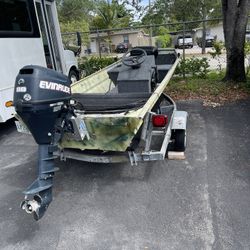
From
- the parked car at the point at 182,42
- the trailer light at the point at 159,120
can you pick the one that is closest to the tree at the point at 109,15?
the parked car at the point at 182,42

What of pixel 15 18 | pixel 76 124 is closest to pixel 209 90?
pixel 15 18

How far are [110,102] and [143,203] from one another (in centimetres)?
122

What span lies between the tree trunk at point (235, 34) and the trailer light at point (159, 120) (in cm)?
495

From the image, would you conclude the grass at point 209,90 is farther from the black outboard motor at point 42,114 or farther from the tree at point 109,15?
the tree at point 109,15

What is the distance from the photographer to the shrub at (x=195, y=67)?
826cm

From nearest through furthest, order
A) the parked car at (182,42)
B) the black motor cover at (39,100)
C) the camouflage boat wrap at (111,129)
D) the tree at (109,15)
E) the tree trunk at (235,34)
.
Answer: the black motor cover at (39,100), the camouflage boat wrap at (111,129), the tree trunk at (235,34), the parked car at (182,42), the tree at (109,15)

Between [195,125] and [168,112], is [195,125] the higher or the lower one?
the lower one

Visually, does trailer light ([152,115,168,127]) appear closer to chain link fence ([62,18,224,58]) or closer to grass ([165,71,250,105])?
grass ([165,71,250,105])

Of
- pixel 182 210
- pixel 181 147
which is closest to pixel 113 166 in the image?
pixel 181 147

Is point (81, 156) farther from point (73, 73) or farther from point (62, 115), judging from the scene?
point (73, 73)

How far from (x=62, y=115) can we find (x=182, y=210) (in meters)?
1.53

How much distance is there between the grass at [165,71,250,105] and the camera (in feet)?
21.2

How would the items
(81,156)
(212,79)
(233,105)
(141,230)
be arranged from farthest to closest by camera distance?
1. (212,79)
2. (233,105)
3. (81,156)
4. (141,230)

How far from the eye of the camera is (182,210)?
284 centimetres
